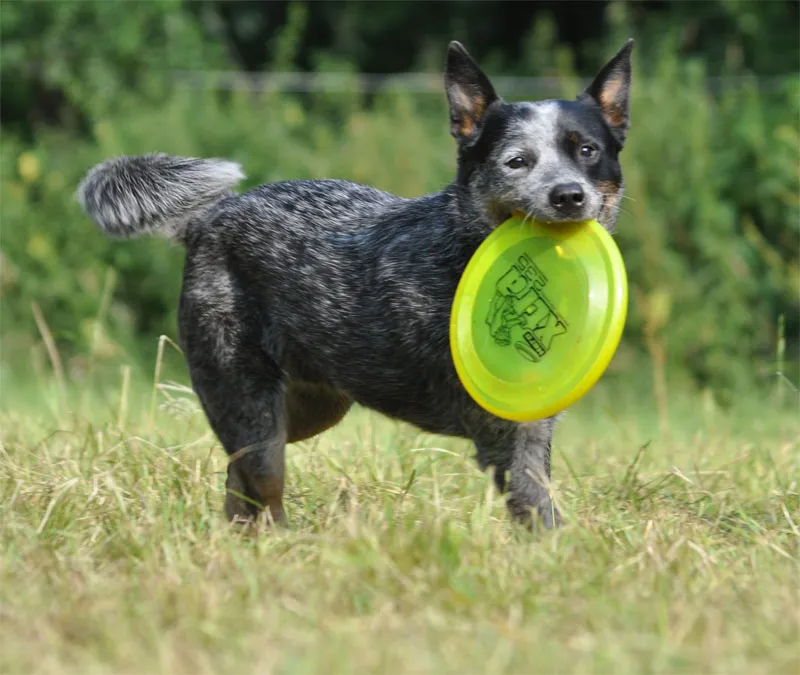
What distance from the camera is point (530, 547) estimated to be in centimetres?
424

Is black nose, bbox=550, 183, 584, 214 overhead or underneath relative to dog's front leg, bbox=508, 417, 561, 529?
overhead

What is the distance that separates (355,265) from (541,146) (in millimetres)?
907

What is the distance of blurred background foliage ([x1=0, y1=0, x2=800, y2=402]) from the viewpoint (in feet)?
34.6

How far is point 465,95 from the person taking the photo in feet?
16.9

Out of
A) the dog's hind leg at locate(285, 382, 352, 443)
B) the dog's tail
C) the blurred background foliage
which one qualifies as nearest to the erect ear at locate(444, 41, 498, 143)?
the dog's tail

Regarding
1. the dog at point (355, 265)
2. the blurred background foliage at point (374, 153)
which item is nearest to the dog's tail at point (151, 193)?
the dog at point (355, 265)

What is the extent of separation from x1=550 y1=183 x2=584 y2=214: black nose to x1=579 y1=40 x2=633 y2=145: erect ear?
0.63 m

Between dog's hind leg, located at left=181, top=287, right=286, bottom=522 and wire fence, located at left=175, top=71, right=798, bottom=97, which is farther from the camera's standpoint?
wire fence, located at left=175, top=71, right=798, bottom=97

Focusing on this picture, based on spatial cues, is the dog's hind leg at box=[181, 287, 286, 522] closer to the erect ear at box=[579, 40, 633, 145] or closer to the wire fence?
the erect ear at box=[579, 40, 633, 145]

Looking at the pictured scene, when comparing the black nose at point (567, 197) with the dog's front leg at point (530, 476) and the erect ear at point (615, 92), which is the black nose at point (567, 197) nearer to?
the erect ear at point (615, 92)

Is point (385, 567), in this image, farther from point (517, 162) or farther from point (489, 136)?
point (489, 136)

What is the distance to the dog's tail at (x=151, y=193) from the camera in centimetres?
558

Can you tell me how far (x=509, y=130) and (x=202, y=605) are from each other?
7.35 ft

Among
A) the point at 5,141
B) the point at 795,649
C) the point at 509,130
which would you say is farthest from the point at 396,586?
the point at 5,141
